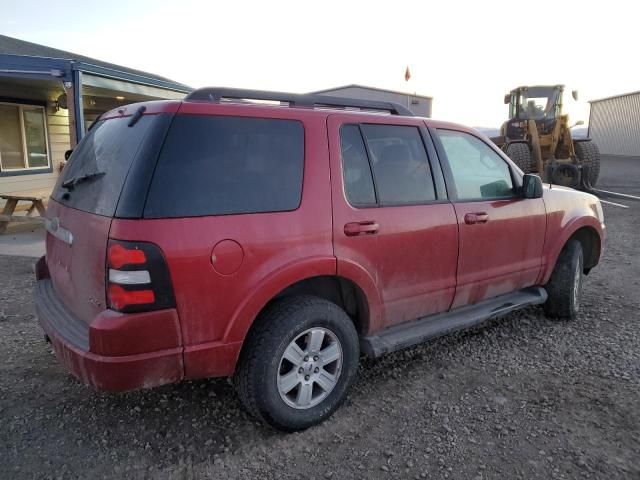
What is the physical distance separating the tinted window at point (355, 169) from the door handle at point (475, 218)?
846mm

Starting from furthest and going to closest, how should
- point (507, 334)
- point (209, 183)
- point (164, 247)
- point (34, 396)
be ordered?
point (507, 334), point (34, 396), point (209, 183), point (164, 247)

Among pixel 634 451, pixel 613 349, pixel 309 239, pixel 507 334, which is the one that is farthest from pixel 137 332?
pixel 613 349

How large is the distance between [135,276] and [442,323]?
2.17 metres

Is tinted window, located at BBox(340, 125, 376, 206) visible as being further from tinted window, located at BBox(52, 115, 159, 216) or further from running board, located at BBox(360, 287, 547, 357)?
tinted window, located at BBox(52, 115, 159, 216)

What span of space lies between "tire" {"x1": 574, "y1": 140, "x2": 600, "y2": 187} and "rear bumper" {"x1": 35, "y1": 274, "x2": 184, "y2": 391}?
47.2ft

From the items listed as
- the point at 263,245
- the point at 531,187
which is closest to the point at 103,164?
the point at 263,245

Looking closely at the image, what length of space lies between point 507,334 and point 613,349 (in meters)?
0.80

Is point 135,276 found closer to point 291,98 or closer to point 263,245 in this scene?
point 263,245

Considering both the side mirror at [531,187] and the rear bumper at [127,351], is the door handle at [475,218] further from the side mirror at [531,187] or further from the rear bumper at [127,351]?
the rear bumper at [127,351]

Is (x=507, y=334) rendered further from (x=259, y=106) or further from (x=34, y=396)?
(x=34, y=396)

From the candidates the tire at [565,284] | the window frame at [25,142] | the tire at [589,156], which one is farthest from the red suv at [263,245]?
the tire at [589,156]

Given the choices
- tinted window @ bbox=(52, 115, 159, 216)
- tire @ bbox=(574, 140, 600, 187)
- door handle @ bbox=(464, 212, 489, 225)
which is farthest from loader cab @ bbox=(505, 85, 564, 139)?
tinted window @ bbox=(52, 115, 159, 216)

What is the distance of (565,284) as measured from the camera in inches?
178

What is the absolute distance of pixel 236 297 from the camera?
2543mm
